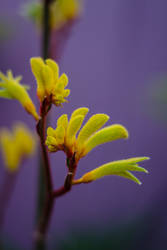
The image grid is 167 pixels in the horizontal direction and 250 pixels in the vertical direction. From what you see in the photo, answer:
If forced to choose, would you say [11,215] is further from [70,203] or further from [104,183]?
[104,183]

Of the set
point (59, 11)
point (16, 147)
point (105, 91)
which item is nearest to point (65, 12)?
point (59, 11)

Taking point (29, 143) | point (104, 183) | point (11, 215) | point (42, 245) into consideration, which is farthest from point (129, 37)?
point (42, 245)

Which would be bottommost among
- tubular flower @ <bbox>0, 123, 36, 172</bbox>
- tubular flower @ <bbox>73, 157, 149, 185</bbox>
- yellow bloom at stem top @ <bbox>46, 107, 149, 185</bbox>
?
tubular flower @ <bbox>73, 157, 149, 185</bbox>

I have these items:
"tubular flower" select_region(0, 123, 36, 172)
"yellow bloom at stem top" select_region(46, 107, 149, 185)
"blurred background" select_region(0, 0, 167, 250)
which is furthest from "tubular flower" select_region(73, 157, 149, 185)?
"blurred background" select_region(0, 0, 167, 250)

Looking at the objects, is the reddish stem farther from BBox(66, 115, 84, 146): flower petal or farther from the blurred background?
the blurred background

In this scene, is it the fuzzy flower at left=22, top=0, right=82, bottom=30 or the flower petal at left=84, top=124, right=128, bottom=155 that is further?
the fuzzy flower at left=22, top=0, right=82, bottom=30

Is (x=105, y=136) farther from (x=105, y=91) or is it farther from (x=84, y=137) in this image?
(x=105, y=91)

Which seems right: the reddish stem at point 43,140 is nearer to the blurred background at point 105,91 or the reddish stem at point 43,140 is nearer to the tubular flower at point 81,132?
the tubular flower at point 81,132
